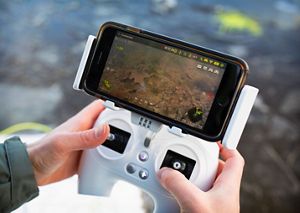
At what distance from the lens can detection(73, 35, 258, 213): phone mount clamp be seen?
57 cm

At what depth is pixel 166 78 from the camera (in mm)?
553

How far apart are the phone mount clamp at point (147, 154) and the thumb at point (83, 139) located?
0.17ft

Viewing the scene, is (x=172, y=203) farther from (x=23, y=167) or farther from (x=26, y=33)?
(x=26, y=33)

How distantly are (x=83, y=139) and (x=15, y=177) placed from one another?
4.8 inches

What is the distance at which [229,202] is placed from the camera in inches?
20.2

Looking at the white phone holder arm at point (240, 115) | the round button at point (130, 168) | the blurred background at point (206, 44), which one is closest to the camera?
the white phone holder arm at point (240, 115)

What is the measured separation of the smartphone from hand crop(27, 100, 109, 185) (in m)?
0.06

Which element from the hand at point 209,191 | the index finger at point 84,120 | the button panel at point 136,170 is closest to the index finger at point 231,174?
the hand at point 209,191

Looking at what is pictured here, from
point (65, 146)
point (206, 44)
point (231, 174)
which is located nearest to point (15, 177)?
point (65, 146)

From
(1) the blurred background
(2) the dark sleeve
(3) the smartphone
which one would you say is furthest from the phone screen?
(1) the blurred background

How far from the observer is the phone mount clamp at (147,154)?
1.86ft

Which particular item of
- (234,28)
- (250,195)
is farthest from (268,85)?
(250,195)

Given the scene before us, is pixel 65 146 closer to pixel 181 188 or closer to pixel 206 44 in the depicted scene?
pixel 181 188

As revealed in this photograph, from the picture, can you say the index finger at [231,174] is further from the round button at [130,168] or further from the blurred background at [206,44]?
the blurred background at [206,44]
